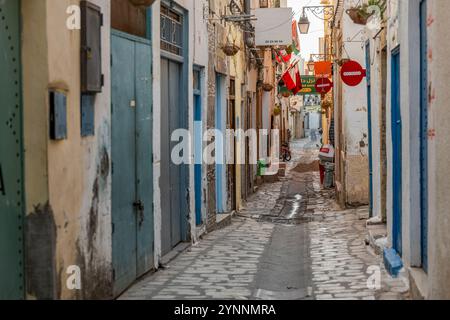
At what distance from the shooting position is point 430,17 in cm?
574

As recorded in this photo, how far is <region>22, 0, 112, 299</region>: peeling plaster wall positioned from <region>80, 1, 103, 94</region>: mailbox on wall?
0.25ft

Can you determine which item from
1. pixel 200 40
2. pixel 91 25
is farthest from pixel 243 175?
pixel 91 25

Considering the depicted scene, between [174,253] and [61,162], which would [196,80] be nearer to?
[174,253]

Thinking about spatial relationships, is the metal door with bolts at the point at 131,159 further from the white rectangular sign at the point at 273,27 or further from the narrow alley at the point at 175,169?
the white rectangular sign at the point at 273,27

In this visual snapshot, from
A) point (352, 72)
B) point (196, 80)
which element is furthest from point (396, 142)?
point (352, 72)

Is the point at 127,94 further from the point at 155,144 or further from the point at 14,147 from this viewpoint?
the point at 14,147

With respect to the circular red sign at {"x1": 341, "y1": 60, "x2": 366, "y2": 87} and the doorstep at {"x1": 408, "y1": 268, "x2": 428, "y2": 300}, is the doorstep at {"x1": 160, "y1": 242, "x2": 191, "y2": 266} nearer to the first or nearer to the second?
the doorstep at {"x1": 408, "y1": 268, "x2": 428, "y2": 300}

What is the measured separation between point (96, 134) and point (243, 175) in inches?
460

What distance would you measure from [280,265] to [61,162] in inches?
185

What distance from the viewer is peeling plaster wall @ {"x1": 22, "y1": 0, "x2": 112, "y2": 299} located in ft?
17.5

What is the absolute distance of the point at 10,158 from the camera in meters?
5.20

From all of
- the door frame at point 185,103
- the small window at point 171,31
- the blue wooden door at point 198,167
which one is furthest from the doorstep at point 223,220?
the small window at point 171,31

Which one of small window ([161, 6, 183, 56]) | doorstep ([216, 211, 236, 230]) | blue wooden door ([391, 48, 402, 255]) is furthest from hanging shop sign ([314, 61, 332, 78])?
blue wooden door ([391, 48, 402, 255])

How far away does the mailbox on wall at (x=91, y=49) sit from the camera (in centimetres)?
607
